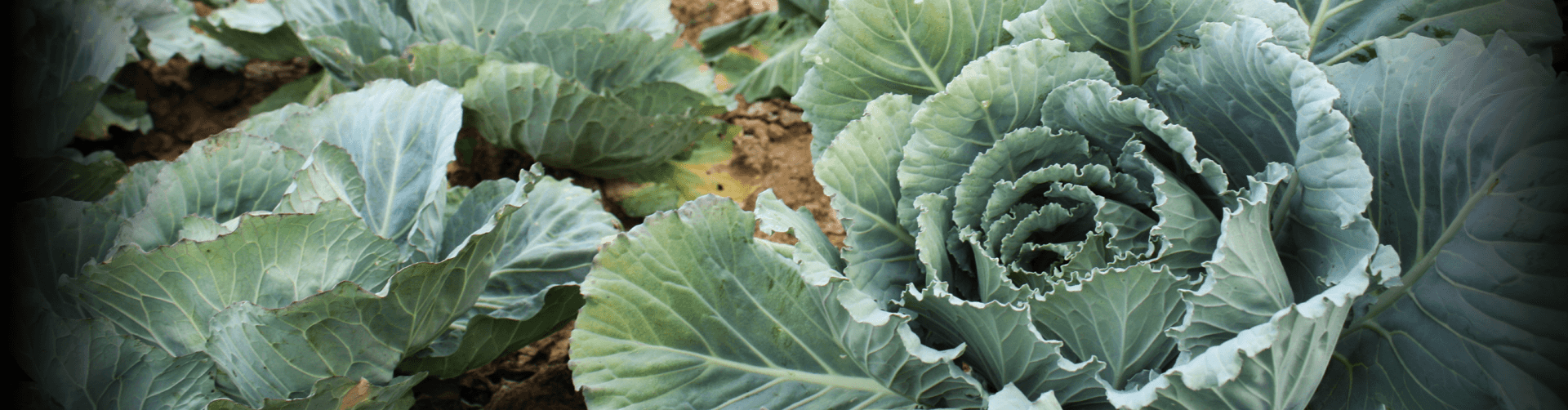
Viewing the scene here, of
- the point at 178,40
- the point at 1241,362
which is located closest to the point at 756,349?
the point at 1241,362

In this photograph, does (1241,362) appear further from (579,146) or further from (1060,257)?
(579,146)

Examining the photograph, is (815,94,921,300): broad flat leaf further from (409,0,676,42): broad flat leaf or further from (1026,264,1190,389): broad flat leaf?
(409,0,676,42): broad flat leaf

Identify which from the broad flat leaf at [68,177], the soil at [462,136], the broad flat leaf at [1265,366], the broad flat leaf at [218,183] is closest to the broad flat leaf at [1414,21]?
the broad flat leaf at [1265,366]

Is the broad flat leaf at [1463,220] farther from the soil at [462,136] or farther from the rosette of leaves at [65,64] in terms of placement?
the rosette of leaves at [65,64]

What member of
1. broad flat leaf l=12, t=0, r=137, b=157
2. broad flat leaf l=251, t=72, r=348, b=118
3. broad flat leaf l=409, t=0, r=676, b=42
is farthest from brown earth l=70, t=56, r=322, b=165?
broad flat leaf l=409, t=0, r=676, b=42

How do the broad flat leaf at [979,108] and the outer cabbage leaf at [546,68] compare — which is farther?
the outer cabbage leaf at [546,68]
